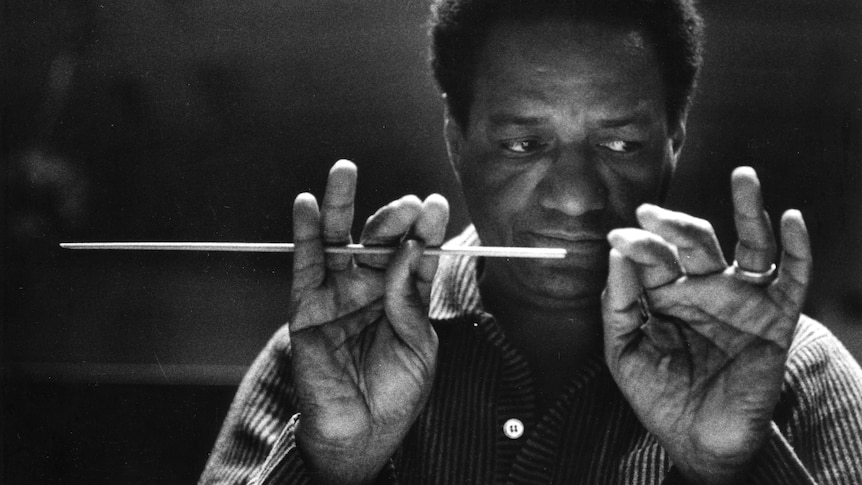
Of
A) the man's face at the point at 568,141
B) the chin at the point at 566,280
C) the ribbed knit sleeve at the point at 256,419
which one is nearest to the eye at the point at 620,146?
the man's face at the point at 568,141

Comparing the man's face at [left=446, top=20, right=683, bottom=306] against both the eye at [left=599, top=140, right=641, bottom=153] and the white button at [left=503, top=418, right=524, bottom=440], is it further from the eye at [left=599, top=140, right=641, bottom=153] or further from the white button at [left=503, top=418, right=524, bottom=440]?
the white button at [left=503, top=418, right=524, bottom=440]

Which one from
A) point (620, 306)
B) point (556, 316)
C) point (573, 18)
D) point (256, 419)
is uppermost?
point (573, 18)

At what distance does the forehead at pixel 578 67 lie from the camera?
86 cm

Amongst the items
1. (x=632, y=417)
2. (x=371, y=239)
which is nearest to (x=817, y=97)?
(x=632, y=417)

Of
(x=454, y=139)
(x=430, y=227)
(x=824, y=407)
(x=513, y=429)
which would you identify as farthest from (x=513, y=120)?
(x=824, y=407)

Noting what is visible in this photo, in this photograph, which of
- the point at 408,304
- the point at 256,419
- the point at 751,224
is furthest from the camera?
the point at 256,419

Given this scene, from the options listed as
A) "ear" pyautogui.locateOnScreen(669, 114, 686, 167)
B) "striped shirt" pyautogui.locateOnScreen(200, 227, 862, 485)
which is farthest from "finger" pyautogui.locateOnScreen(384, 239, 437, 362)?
"ear" pyautogui.locateOnScreen(669, 114, 686, 167)

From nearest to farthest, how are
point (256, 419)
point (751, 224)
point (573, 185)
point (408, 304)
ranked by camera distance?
1. point (751, 224)
2. point (408, 304)
3. point (573, 185)
4. point (256, 419)

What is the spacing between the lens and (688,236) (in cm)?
65

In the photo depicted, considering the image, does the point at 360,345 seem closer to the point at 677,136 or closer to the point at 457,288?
the point at 457,288

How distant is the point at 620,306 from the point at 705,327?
75mm

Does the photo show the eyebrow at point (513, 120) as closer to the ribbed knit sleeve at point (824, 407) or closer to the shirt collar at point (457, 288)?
the shirt collar at point (457, 288)

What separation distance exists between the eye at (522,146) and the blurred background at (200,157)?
6.1 inches

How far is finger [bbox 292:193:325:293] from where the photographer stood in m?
0.71
